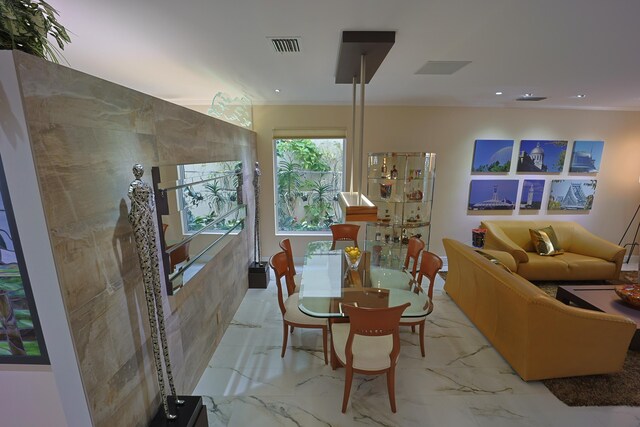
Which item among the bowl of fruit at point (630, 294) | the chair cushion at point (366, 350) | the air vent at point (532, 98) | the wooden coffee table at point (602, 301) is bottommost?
the wooden coffee table at point (602, 301)

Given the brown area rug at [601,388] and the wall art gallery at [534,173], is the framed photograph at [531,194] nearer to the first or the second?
the wall art gallery at [534,173]

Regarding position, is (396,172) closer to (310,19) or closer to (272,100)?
(272,100)

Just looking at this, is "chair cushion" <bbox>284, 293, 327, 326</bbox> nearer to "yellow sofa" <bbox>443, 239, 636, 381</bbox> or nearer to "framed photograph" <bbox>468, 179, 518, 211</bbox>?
"yellow sofa" <bbox>443, 239, 636, 381</bbox>

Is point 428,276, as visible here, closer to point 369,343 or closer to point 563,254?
point 369,343

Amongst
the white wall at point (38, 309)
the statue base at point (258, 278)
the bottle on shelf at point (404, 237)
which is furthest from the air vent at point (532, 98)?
the white wall at point (38, 309)

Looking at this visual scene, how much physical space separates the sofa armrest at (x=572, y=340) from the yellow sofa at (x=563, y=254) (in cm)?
184

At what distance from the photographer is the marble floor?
195 cm

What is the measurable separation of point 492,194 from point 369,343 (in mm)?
3968

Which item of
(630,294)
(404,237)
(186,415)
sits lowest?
(186,415)

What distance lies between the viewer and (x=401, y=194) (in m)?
4.30

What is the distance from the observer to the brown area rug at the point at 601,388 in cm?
209

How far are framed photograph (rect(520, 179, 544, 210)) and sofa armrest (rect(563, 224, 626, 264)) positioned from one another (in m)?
0.69

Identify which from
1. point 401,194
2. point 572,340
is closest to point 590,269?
point 572,340

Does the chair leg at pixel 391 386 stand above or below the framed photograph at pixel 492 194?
below
